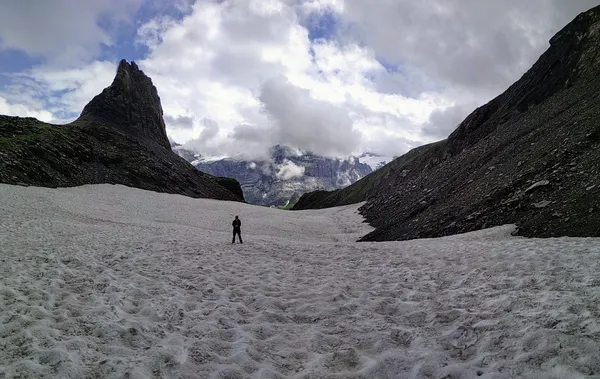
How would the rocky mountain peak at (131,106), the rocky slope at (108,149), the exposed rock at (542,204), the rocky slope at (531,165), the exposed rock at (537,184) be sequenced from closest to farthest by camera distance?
the rocky slope at (531,165) → the exposed rock at (542,204) → the exposed rock at (537,184) → the rocky slope at (108,149) → the rocky mountain peak at (131,106)

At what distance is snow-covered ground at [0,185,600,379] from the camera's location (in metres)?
6.49

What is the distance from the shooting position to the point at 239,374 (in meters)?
6.61

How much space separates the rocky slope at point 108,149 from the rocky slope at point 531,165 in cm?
4439

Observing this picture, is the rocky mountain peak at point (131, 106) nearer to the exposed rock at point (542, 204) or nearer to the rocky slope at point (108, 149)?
the rocky slope at point (108, 149)

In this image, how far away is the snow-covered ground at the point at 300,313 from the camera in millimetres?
6492

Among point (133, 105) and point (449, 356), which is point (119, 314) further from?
point (133, 105)

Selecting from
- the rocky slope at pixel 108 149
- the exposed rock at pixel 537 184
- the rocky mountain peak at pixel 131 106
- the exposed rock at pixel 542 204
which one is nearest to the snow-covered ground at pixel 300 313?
the exposed rock at pixel 542 204

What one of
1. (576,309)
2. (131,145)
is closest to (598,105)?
(576,309)

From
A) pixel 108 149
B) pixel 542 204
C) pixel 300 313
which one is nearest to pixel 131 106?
pixel 108 149

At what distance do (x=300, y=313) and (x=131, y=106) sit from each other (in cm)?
11994

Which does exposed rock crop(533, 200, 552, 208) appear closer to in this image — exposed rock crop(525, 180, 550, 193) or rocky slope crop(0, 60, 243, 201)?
exposed rock crop(525, 180, 550, 193)

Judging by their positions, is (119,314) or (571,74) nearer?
(119,314)

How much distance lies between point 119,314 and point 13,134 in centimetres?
6740

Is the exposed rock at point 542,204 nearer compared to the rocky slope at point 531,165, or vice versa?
the rocky slope at point 531,165
